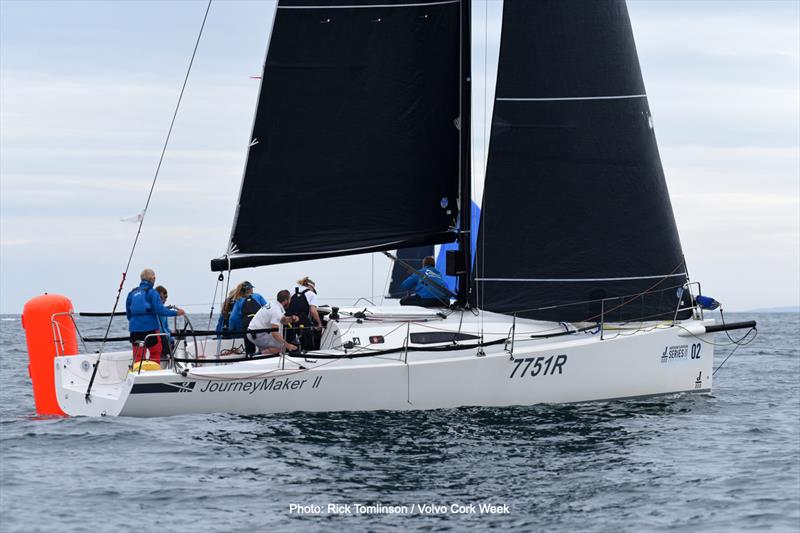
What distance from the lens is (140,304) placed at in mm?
13578

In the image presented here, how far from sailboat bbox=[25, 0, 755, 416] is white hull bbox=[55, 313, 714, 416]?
0.19 ft

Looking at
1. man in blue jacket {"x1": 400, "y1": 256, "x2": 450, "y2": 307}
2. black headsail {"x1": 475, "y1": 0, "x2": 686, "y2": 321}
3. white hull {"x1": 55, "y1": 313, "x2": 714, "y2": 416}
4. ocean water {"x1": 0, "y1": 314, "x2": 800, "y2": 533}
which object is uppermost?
black headsail {"x1": 475, "y1": 0, "x2": 686, "y2": 321}

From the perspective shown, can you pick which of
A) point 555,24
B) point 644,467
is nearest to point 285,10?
point 555,24

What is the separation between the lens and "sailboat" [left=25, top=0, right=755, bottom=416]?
13.8m

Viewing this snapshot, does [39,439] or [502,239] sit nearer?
[39,439]

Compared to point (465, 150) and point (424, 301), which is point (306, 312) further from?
point (465, 150)

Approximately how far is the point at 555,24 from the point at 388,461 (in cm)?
659

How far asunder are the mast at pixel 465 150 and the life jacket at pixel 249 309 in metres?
2.80

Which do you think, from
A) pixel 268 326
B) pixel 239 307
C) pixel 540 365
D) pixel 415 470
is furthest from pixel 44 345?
pixel 540 365

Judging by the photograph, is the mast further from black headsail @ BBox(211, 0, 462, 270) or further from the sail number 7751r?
the sail number 7751r

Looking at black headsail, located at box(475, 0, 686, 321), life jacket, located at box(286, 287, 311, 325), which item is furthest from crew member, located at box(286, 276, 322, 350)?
black headsail, located at box(475, 0, 686, 321)

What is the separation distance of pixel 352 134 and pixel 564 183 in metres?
2.90

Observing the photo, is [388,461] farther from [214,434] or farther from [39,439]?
[39,439]

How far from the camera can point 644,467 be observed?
34.6 feet
